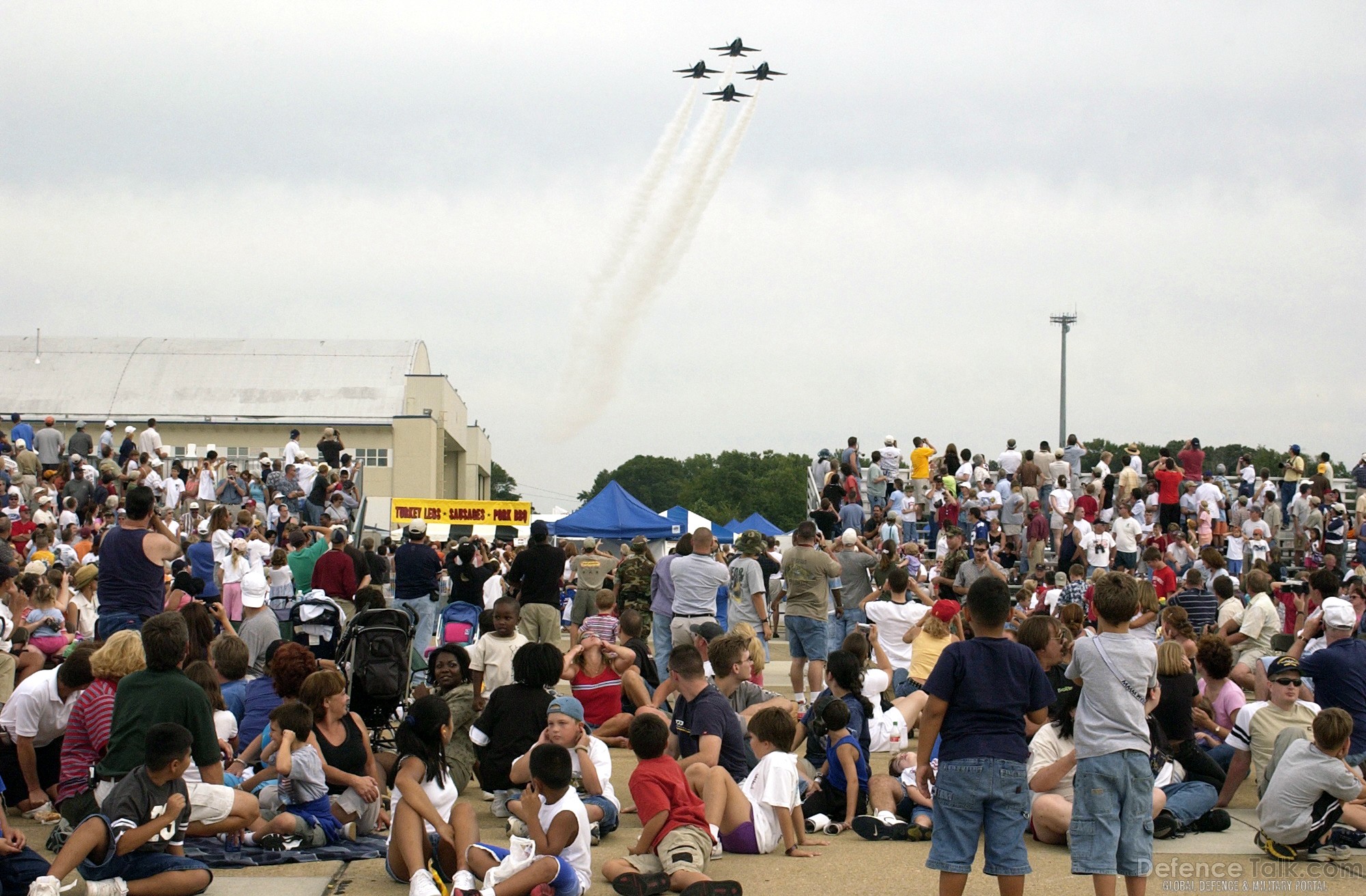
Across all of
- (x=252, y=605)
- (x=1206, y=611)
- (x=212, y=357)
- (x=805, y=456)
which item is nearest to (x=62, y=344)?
(x=212, y=357)

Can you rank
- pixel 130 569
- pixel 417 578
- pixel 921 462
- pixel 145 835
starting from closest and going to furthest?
pixel 145 835
pixel 130 569
pixel 417 578
pixel 921 462

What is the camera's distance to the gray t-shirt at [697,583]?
10984mm

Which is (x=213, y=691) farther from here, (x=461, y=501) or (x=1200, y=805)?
(x=461, y=501)

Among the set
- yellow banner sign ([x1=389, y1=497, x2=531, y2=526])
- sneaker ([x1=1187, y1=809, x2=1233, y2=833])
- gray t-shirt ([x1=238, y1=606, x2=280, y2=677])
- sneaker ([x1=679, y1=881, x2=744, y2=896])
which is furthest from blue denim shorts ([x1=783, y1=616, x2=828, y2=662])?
yellow banner sign ([x1=389, y1=497, x2=531, y2=526])

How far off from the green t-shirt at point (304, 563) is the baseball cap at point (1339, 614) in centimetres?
956

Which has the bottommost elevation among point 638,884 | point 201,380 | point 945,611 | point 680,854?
point 638,884

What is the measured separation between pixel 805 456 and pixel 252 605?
107 metres

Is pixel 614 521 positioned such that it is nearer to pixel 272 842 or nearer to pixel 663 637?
pixel 663 637

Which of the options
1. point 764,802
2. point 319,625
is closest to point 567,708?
point 764,802

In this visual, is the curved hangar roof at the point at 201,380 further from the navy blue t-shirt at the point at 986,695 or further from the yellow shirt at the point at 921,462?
the navy blue t-shirt at the point at 986,695

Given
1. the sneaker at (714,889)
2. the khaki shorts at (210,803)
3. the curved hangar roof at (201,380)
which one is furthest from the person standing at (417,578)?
the curved hangar roof at (201,380)

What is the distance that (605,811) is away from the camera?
7203 millimetres

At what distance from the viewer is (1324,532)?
19.9 m

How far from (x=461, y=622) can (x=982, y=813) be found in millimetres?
8317
